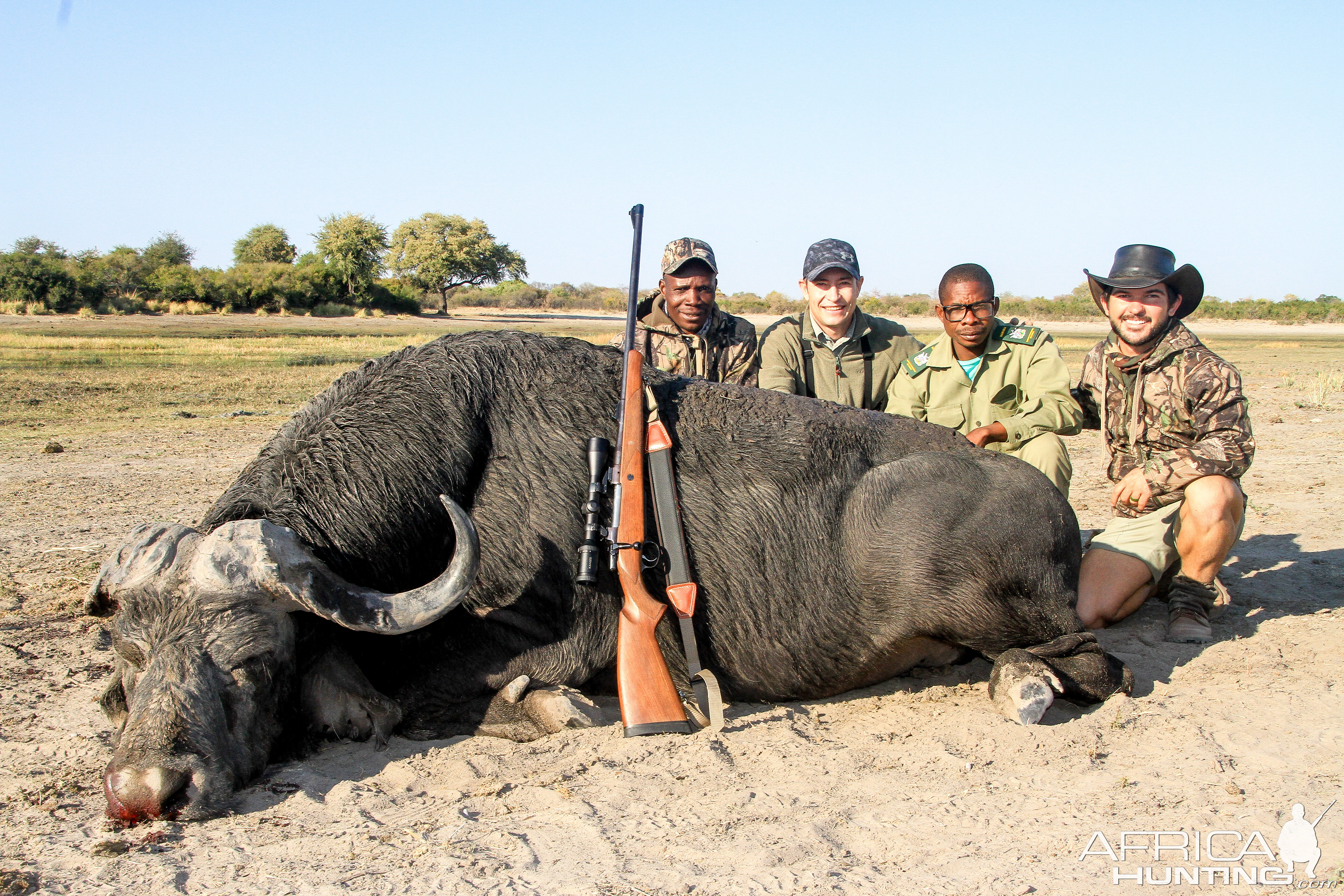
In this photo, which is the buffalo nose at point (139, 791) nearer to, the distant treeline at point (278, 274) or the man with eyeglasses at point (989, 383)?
the man with eyeglasses at point (989, 383)

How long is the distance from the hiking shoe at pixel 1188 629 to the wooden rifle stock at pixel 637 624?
334cm

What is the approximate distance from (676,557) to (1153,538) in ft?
11.0

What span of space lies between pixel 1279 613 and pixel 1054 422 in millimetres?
1918

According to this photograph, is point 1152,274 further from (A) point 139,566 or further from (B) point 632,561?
(A) point 139,566

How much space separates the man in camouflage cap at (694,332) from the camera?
24.6 feet

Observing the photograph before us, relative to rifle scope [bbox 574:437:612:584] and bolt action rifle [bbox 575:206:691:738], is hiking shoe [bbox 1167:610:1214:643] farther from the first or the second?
rifle scope [bbox 574:437:612:584]

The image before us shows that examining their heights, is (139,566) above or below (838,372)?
below

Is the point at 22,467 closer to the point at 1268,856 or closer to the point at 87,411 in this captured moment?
the point at 87,411

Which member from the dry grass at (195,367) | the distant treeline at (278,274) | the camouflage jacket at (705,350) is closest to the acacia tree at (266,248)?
the distant treeline at (278,274)

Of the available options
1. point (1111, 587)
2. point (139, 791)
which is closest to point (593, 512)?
point (139, 791)

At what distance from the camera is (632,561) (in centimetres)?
447

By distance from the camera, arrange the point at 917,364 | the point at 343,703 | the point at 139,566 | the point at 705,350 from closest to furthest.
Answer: the point at 139,566 < the point at 343,703 < the point at 917,364 < the point at 705,350

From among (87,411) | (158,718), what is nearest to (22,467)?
(87,411)

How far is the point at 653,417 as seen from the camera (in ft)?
15.6
